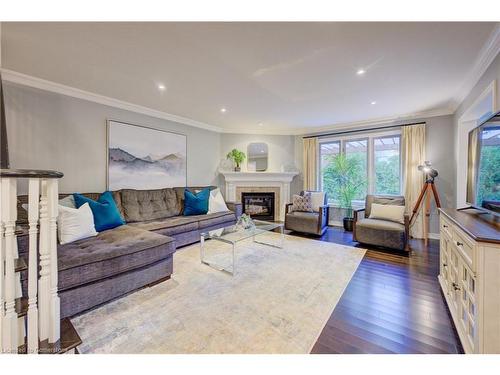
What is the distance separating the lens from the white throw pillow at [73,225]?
2.12 m

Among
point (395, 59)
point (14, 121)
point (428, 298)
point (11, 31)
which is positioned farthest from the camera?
point (14, 121)

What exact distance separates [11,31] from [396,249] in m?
5.01

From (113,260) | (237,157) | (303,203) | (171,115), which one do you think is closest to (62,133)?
(171,115)

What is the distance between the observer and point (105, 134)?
3.31 m

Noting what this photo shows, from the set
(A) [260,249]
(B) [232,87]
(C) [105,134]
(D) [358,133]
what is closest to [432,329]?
(A) [260,249]

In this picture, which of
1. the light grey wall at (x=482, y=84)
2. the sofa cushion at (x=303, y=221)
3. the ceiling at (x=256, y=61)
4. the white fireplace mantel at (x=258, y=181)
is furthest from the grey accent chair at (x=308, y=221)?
the light grey wall at (x=482, y=84)

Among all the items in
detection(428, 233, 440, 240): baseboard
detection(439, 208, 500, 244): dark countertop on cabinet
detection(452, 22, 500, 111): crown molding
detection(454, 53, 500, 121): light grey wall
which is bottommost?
detection(428, 233, 440, 240): baseboard

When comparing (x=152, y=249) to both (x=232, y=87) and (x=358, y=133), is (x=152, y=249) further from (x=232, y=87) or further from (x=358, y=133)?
(x=358, y=133)

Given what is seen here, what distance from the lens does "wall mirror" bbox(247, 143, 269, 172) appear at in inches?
215

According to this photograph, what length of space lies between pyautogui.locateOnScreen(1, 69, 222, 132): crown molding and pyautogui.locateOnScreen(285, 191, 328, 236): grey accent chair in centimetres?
299

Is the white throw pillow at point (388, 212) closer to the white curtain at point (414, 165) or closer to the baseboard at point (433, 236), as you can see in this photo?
the white curtain at point (414, 165)

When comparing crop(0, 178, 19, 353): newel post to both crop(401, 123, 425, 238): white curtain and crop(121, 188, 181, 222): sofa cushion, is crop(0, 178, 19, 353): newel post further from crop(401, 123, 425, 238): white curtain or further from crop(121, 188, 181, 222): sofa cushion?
crop(401, 123, 425, 238): white curtain

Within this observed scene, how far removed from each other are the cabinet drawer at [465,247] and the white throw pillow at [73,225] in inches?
130

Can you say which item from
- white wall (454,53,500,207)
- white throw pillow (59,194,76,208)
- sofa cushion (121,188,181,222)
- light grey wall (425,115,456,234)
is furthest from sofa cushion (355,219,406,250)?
white throw pillow (59,194,76,208)
